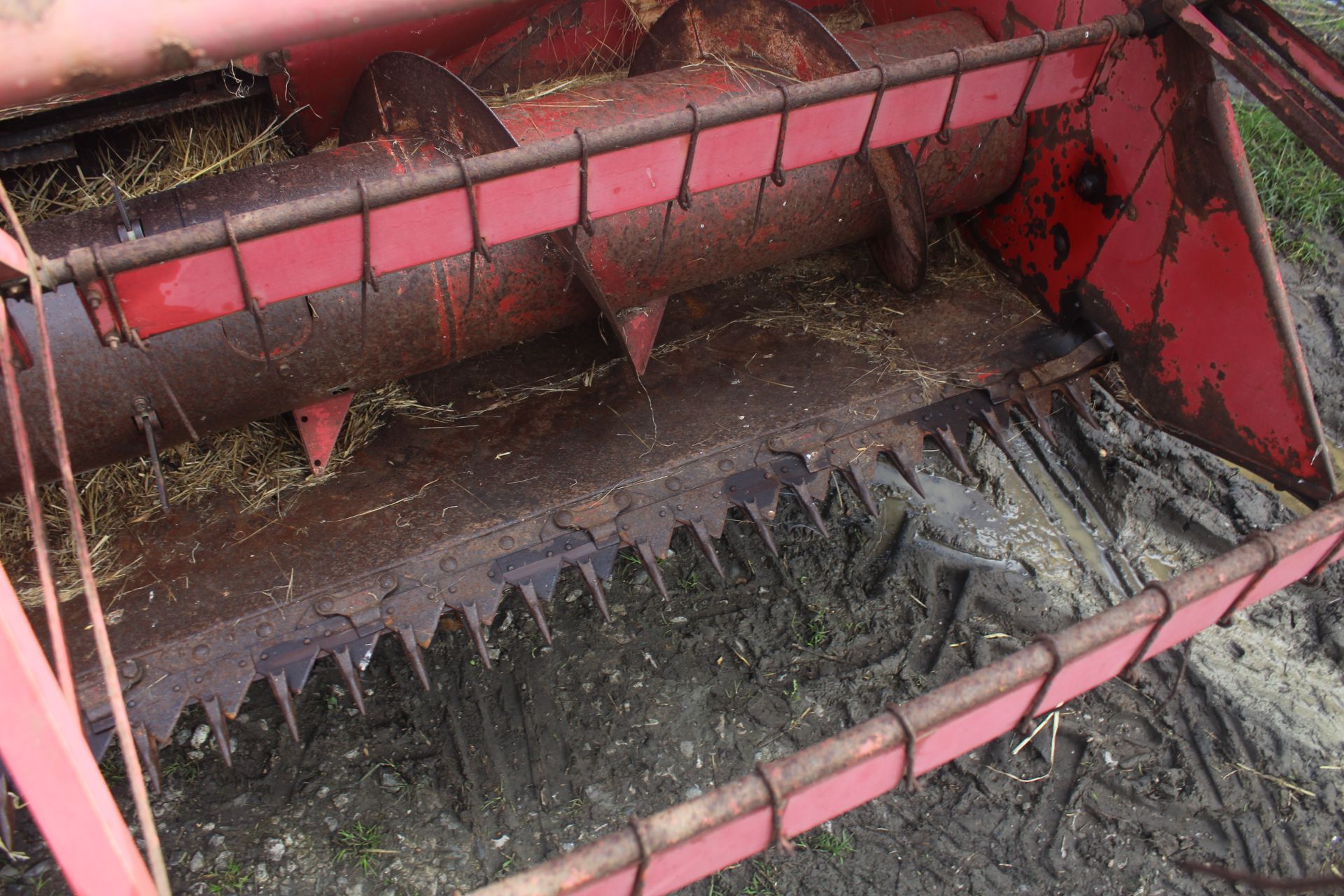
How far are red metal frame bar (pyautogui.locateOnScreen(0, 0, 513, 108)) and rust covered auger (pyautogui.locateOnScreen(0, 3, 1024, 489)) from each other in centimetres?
64

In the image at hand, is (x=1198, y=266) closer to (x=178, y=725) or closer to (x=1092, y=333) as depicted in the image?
(x=1092, y=333)

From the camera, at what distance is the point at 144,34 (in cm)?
132

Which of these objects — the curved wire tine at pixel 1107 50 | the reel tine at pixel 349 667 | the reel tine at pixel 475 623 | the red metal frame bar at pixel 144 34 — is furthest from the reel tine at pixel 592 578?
the curved wire tine at pixel 1107 50

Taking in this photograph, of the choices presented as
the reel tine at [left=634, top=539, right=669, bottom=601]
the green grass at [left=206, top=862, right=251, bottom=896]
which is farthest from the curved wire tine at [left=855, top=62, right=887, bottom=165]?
the green grass at [left=206, top=862, right=251, bottom=896]

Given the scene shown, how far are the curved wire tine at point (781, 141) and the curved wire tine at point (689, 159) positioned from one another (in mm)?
208

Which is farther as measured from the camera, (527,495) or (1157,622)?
(527,495)

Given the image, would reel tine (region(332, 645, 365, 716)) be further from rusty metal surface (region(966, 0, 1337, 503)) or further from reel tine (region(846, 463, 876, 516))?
rusty metal surface (region(966, 0, 1337, 503))

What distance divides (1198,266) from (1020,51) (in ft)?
2.74

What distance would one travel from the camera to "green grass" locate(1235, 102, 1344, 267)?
443 cm

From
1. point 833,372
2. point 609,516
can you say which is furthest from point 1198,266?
point 609,516

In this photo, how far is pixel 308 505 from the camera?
A: 2766 mm

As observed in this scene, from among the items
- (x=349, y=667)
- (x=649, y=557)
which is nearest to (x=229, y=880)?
(x=349, y=667)

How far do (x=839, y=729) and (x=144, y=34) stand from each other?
8.25 ft

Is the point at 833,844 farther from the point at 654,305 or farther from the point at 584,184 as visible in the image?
the point at 584,184
